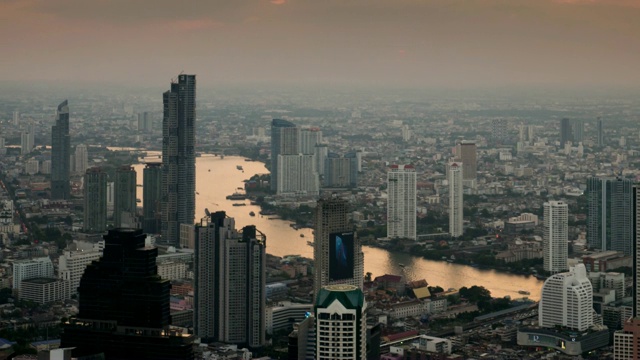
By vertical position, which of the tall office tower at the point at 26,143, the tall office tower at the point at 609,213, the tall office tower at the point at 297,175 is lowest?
the tall office tower at the point at 609,213

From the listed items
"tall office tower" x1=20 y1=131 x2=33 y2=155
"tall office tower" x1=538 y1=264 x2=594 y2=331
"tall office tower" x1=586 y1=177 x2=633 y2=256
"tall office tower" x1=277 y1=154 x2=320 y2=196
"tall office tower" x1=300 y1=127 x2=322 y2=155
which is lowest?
"tall office tower" x1=538 y1=264 x2=594 y2=331

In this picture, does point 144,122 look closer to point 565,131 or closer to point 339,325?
point 565,131

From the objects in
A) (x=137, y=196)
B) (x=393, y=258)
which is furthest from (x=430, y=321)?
(x=137, y=196)

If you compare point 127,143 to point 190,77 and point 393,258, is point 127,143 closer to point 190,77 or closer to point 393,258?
point 190,77

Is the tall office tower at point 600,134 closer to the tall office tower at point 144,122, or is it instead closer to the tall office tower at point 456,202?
the tall office tower at point 456,202

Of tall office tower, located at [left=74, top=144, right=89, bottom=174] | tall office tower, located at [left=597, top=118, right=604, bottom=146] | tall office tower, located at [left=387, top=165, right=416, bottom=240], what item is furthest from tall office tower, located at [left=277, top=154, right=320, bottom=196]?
tall office tower, located at [left=597, top=118, right=604, bottom=146]

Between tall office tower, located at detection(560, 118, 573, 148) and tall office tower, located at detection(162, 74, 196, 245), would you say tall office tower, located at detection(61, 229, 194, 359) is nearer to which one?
tall office tower, located at detection(162, 74, 196, 245)

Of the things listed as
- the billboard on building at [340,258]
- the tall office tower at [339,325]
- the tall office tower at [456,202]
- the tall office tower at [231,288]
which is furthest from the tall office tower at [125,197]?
the tall office tower at [339,325]

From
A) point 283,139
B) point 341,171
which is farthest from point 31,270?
point 283,139
